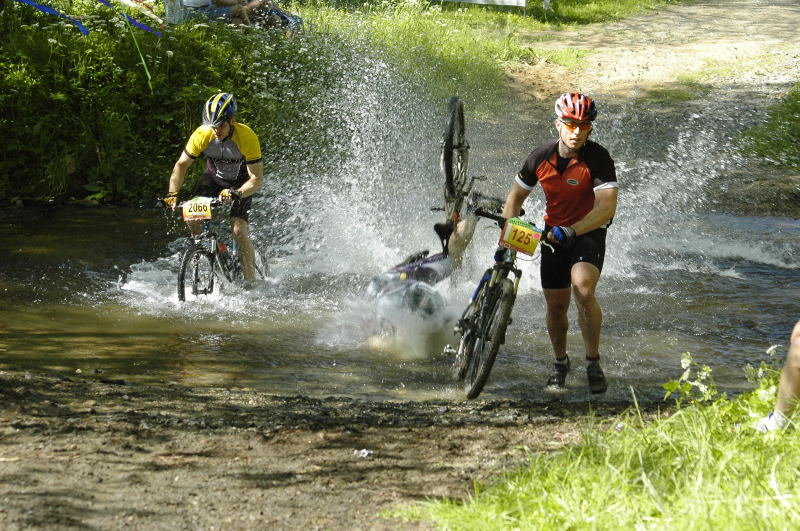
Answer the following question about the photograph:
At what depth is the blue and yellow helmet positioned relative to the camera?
8.49 m

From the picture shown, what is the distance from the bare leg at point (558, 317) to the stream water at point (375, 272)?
0.34m

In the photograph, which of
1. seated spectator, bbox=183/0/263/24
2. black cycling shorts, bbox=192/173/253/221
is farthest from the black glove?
seated spectator, bbox=183/0/263/24

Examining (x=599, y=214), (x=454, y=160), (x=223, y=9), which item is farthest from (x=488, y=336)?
(x=223, y=9)

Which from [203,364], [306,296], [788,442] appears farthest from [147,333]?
[788,442]

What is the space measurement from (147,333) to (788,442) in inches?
210

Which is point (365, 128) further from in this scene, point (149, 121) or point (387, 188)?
point (149, 121)

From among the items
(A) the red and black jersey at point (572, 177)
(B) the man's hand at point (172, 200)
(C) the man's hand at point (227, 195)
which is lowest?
(B) the man's hand at point (172, 200)

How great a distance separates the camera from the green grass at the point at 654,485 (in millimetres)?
3527

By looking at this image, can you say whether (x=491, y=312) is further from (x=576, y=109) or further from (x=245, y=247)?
(x=245, y=247)

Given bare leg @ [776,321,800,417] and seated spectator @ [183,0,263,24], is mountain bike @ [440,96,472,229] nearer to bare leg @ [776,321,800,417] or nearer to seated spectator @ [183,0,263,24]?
bare leg @ [776,321,800,417]

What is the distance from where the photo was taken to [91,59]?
1314cm

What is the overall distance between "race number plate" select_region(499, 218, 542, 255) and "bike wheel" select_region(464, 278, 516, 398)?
0.35 meters

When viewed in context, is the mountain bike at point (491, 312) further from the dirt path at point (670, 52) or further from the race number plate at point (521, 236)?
the dirt path at point (670, 52)

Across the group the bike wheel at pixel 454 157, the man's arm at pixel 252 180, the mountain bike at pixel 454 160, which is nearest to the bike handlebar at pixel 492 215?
the mountain bike at pixel 454 160
